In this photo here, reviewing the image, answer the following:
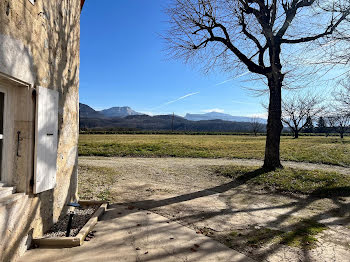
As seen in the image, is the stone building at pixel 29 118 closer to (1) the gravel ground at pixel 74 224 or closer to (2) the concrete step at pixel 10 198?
(2) the concrete step at pixel 10 198

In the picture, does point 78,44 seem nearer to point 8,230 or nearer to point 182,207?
point 8,230

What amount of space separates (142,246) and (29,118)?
2.23 m

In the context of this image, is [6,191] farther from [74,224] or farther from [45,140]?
[74,224]

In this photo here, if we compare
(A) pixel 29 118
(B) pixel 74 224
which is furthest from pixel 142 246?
(A) pixel 29 118

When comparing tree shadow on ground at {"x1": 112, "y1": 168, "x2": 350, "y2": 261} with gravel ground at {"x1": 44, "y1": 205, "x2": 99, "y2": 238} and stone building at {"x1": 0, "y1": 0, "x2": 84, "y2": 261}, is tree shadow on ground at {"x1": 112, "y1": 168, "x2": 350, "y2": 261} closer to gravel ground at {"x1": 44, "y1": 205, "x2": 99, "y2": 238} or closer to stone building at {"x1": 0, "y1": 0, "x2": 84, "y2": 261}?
gravel ground at {"x1": 44, "y1": 205, "x2": 99, "y2": 238}

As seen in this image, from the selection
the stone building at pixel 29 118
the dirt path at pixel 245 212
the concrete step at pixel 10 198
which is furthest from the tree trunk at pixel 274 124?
the concrete step at pixel 10 198

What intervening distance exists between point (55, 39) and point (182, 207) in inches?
152

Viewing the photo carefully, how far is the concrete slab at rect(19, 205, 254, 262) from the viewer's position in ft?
9.26

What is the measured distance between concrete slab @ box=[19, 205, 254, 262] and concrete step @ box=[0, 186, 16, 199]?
79 cm

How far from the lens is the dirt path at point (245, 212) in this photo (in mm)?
3143

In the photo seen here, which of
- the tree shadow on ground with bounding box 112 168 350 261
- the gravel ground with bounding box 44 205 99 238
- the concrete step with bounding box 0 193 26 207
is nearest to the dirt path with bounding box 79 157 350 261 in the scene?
the tree shadow on ground with bounding box 112 168 350 261

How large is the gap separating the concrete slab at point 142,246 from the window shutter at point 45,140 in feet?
2.95

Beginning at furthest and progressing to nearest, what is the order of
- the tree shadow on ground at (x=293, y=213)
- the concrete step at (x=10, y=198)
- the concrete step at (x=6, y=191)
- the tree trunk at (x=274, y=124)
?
the tree trunk at (x=274, y=124), the tree shadow on ground at (x=293, y=213), the concrete step at (x=6, y=191), the concrete step at (x=10, y=198)

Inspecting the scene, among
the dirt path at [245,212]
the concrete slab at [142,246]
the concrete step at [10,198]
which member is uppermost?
the concrete step at [10,198]
